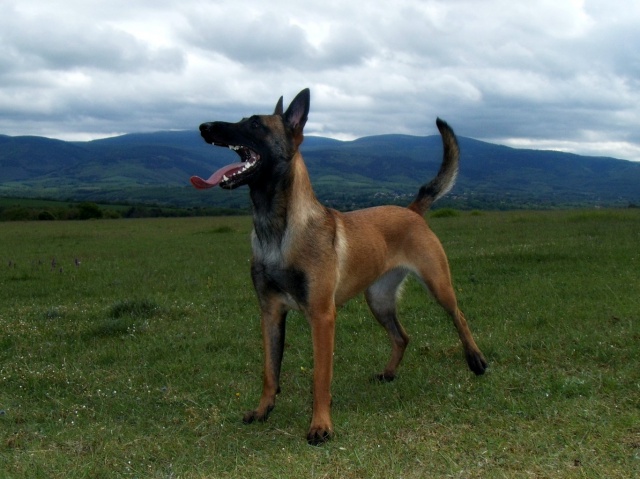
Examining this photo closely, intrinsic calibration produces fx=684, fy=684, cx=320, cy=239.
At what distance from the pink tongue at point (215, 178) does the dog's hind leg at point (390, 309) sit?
277 centimetres

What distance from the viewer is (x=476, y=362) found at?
7.80m

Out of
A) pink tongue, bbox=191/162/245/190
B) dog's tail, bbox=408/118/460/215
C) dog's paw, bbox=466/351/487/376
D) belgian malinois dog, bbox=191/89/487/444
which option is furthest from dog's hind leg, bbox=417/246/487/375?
pink tongue, bbox=191/162/245/190

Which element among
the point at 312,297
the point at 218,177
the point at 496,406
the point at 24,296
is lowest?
the point at 24,296

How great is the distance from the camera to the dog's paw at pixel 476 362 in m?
7.78

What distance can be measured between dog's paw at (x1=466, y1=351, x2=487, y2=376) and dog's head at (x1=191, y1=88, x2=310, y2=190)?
128 inches

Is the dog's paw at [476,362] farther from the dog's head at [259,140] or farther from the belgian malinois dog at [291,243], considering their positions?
the dog's head at [259,140]

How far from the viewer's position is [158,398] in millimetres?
7496

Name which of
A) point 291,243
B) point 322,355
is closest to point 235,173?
point 291,243

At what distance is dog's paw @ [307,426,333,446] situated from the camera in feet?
19.5

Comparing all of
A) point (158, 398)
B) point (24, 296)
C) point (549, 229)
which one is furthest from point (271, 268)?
point (549, 229)

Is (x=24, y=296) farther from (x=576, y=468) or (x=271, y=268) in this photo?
(x=576, y=468)

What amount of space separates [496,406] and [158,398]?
11.8 ft

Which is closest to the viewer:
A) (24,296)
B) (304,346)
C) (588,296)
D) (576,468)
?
(576,468)

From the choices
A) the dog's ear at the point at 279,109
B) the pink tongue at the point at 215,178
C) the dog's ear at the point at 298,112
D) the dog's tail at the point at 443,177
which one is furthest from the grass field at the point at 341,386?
the dog's ear at the point at 279,109
